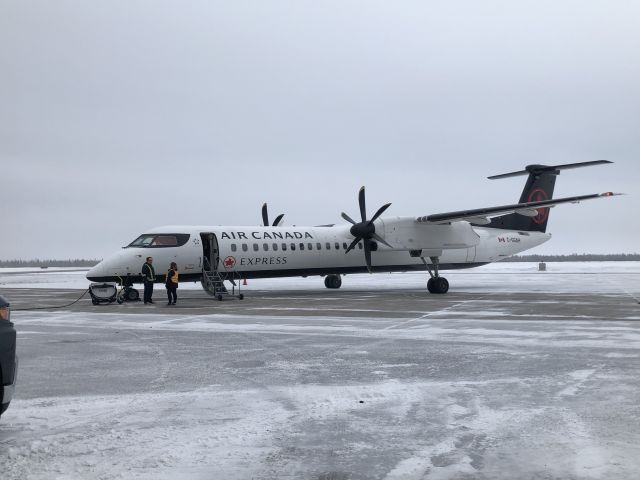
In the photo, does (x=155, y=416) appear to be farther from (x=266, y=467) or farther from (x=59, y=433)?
(x=266, y=467)

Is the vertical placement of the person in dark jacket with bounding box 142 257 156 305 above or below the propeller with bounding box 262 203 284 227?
below

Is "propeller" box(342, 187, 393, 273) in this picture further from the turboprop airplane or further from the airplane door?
the airplane door

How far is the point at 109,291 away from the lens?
23.1 metres

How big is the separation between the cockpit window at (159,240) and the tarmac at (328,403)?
1056cm

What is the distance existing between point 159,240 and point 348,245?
930 centimetres

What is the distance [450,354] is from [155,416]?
5.48m

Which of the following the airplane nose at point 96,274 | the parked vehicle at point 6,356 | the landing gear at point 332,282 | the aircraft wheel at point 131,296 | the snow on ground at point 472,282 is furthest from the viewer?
the landing gear at point 332,282

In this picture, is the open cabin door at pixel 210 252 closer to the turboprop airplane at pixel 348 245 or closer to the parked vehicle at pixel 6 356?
the turboprop airplane at pixel 348 245

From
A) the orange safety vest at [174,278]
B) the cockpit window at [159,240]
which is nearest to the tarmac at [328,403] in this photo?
the orange safety vest at [174,278]

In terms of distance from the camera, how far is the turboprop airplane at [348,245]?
82.8ft

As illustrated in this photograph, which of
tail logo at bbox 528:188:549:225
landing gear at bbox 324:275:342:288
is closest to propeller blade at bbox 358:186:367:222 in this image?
landing gear at bbox 324:275:342:288

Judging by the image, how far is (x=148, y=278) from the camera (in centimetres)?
2325

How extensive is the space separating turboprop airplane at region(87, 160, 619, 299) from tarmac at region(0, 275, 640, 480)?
1078cm

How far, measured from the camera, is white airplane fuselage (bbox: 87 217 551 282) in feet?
81.5
